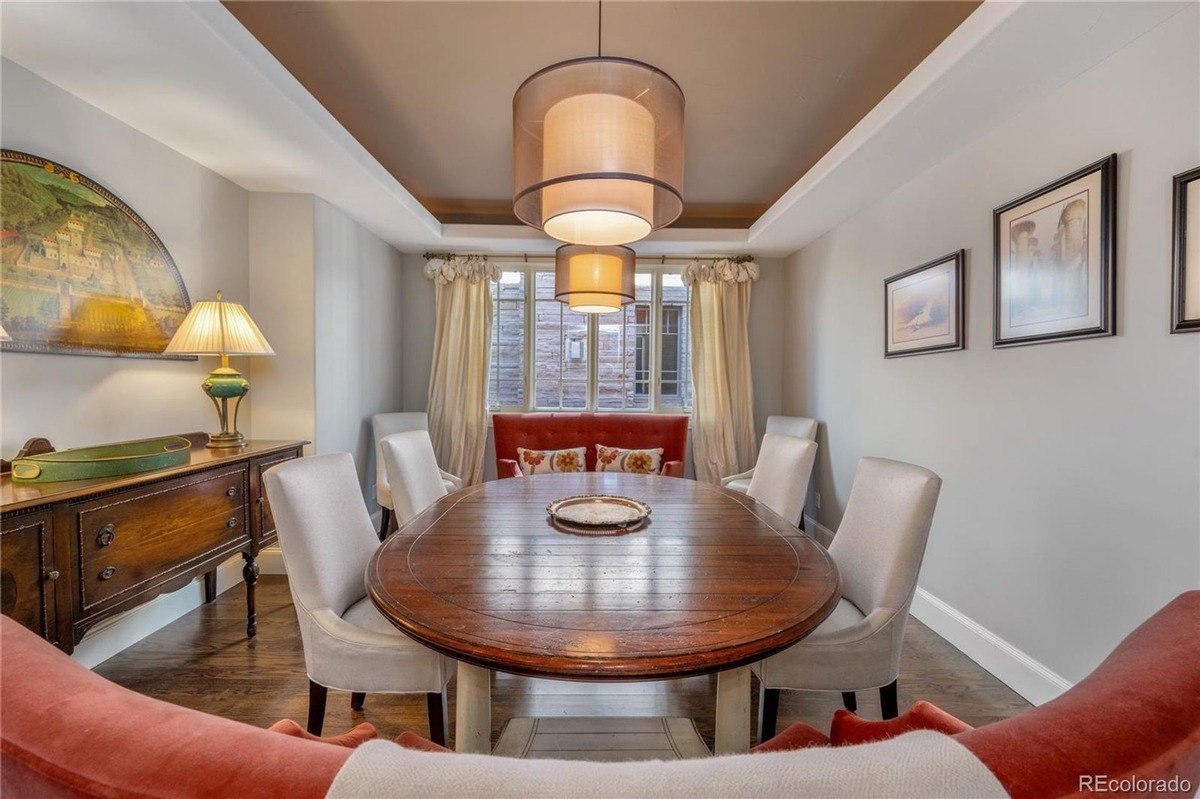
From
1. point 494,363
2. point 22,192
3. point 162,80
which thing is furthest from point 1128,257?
point 494,363

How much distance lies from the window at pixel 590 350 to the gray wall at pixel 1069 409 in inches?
80.3

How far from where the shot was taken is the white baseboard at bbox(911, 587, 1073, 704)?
6.25ft

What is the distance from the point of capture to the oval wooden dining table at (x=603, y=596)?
0.95 m

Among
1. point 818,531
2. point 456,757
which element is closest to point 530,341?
point 818,531

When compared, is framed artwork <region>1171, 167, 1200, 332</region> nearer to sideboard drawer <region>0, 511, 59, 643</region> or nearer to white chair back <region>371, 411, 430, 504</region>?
sideboard drawer <region>0, 511, 59, 643</region>

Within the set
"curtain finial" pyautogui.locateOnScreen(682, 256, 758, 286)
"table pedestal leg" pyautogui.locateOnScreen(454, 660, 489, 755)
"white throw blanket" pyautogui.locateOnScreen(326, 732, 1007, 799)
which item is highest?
"curtain finial" pyautogui.locateOnScreen(682, 256, 758, 286)

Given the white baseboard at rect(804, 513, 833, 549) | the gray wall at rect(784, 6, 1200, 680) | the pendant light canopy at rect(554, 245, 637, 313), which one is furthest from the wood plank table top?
→ the white baseboard at rect(804, 513, 833, 549)

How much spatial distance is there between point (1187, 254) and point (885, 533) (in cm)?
114

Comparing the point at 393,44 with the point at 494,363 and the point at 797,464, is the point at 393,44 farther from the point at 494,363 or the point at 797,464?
the point at 494,363

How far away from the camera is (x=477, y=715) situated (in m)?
1.30

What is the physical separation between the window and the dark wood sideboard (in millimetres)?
2612

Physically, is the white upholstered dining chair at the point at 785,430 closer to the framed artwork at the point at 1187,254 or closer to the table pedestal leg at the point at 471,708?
the framed artwork at the point at 1187,254

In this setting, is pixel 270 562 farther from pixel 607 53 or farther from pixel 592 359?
pixel 607 53

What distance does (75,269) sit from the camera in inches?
79.4
